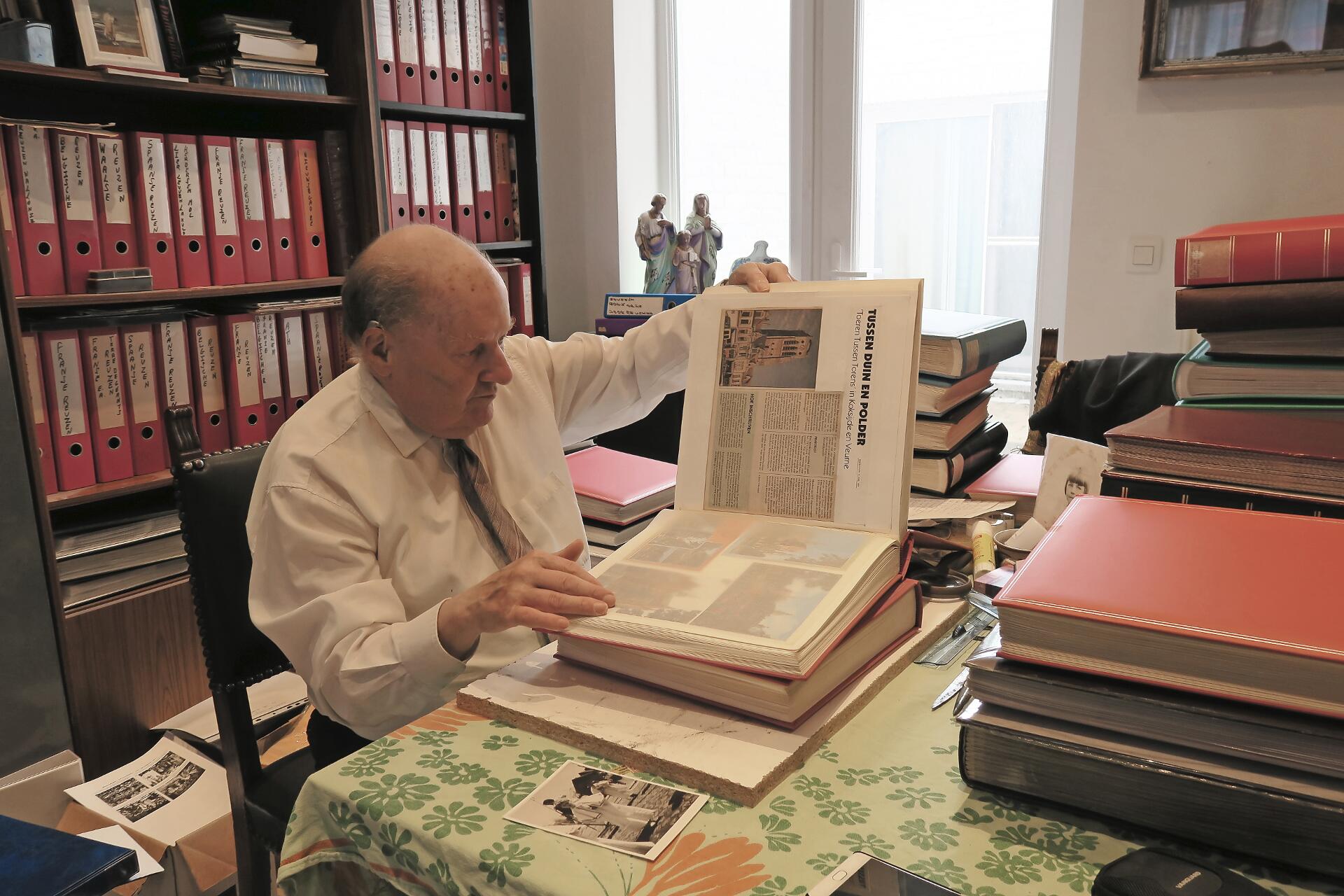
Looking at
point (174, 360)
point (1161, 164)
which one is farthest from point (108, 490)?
point (1161, 164)

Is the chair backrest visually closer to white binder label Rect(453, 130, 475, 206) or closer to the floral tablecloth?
the floral tablecloth

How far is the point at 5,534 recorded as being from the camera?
5.85 ft

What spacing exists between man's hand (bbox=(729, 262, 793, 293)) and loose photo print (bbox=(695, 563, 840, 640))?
374 millimetres

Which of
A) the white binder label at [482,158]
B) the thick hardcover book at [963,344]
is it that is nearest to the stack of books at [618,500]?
the thick hardcover book at [963,344]

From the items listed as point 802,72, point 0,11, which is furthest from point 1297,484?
point 802,72

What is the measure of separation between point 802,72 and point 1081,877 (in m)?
2.81

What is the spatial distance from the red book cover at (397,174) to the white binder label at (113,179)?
635 millimetres

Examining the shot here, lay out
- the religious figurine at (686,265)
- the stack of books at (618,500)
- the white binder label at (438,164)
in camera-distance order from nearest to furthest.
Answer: the stack of books at (618,500)
the white binder label at (438,164)
the religious figurine at (686,265)

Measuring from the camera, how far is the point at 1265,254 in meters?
0.95

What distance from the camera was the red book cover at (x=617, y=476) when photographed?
54.9 inches

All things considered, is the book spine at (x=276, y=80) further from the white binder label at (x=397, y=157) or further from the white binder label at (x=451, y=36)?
the white binder label at (x=451, y=36)

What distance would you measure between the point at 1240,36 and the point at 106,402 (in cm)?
260

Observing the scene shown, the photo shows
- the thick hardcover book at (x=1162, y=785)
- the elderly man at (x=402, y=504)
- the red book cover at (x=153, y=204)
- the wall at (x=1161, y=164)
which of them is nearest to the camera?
the thick hardcover book at (x=1162, y=785)

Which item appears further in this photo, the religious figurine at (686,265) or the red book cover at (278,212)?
the religious figurine at (686,265)
